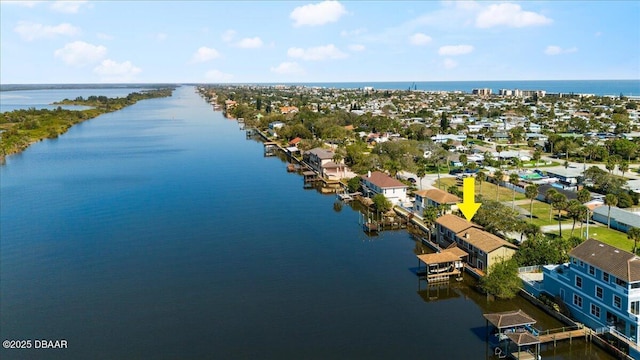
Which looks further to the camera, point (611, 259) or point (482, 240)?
point (482, 240)

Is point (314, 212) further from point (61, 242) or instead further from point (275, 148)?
point (275, 148)

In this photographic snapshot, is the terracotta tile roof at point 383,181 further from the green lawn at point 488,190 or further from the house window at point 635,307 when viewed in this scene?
the house window at point 635,307

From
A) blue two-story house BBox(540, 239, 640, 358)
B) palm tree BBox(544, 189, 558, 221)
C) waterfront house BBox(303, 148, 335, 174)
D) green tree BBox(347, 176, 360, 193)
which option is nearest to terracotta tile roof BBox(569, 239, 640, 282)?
blue two-story house BBox(540, 239, 640, 358)

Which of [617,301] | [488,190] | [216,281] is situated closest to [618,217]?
[488,190]

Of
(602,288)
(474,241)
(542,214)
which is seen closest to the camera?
(602,288)

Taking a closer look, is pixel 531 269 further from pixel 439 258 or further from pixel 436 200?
pixel 436 200

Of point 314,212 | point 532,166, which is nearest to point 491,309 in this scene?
point 314,212

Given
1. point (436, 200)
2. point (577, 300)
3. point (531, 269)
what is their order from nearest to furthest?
1. point (577, 300)
2. point (531, 269)
3. point (436, 200)
